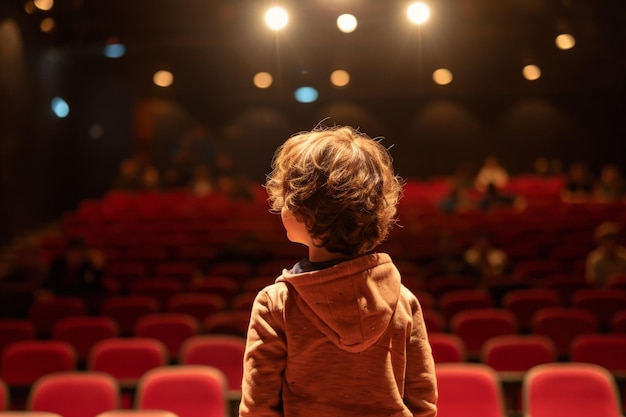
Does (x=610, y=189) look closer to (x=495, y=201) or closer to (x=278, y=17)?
(x=495, y=201)

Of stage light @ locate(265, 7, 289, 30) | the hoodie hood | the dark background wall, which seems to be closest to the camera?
the hoodie hood

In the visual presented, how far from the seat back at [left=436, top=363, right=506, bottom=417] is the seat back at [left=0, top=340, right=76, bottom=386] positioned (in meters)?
1.99

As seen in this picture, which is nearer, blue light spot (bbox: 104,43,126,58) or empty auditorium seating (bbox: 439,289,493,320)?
empty auditorium seating (bbox: 439,289,493,320)

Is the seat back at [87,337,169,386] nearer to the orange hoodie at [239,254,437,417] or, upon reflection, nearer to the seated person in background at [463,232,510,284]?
the orange hoodie at [239,254,437,417]

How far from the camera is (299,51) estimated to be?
1145 cm

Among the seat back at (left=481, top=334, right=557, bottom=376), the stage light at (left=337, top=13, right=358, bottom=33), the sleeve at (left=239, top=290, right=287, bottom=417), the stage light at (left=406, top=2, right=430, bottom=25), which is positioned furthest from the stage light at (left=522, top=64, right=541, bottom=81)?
the sleeve at (left=239, top=290, right=287, bottom=417)

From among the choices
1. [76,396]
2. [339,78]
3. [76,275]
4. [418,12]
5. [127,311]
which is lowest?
[76,396]

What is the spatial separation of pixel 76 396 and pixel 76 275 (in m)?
2.90

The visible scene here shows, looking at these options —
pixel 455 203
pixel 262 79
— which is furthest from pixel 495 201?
pixel 262 79

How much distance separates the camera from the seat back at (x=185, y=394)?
318cm

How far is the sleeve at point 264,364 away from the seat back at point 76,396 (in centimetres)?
212

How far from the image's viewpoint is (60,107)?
12281 millimetres

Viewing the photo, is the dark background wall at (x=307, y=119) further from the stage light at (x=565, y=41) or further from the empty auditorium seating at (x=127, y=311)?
the empty auditorium seating at (x=127, y=311)

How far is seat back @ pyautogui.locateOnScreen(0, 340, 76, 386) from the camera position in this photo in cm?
389
